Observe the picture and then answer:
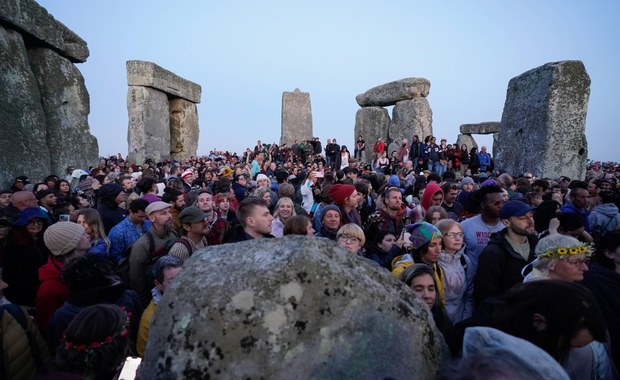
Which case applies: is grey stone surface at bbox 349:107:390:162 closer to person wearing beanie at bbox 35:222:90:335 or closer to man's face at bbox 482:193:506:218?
man's face at bbox 482:193:506:218

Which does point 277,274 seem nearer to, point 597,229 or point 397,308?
point 397,308

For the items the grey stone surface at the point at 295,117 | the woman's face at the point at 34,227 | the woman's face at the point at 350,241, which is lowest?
the woman's face at the point at 350,241

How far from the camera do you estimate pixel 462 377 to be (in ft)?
3.68

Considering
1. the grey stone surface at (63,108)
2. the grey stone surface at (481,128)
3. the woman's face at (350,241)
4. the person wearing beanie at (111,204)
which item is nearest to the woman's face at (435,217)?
the woman's face at (350,241)

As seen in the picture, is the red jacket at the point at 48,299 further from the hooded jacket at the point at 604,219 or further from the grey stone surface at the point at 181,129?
the grey stone surface at the point at 181,129

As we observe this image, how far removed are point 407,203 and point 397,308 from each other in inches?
244

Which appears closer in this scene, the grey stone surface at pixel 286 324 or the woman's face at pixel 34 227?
the grey stone surface at pixel 286 324

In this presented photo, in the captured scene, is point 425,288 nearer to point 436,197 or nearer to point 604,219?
point 436,197

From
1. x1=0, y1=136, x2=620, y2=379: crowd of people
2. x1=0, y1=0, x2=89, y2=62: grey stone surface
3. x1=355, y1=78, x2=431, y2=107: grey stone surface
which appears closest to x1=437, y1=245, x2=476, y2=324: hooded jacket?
x1=0, y1=136, x2=620, y2=379: crowd of people

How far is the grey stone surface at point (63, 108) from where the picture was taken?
988 cm

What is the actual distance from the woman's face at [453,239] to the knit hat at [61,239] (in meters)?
2.88

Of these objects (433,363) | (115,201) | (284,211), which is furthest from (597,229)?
(115,201)

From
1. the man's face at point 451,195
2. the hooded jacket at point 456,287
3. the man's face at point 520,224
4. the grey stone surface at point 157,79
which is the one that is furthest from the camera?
the grey stone surface at point 157,79

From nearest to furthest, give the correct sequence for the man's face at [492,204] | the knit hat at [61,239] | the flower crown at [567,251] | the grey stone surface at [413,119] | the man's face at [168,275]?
the flower crown at [567,251]
the man's face at [168,275]
the knit hat at [61,239]
the man's face at [492,204]
the grey stone surface at [413,119]
